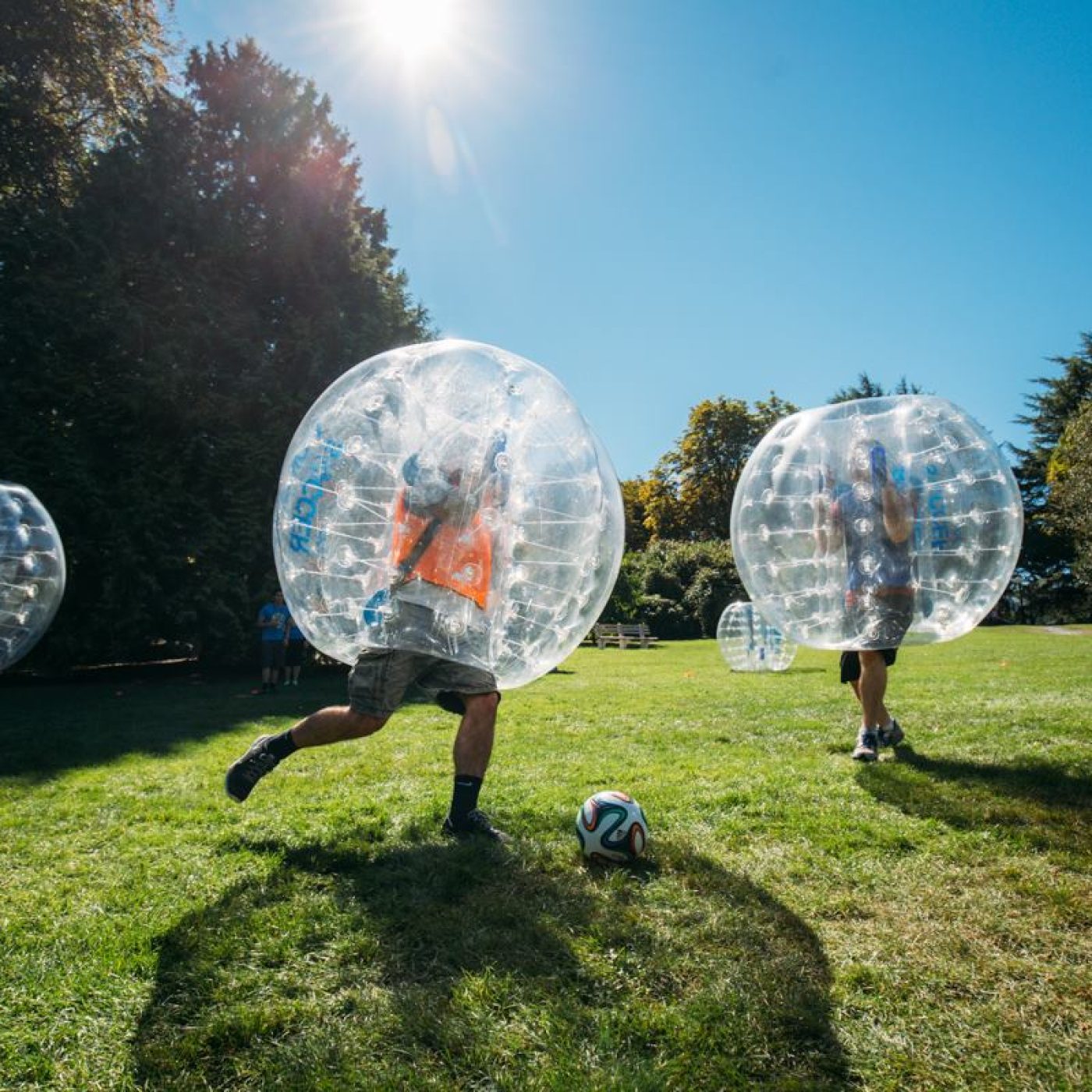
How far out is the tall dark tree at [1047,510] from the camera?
4500 centimetres

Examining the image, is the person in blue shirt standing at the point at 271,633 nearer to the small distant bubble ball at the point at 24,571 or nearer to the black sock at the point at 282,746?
the small distant bubble ball at the point at 24,571

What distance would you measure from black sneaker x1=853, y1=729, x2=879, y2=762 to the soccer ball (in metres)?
2.72

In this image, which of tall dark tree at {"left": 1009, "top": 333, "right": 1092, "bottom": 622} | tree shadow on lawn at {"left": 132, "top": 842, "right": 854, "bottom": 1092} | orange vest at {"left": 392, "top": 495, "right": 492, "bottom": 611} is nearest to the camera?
tree shadow on lawn at {"left": 132, "top": 842, "right": 854, "bottom": 1092}

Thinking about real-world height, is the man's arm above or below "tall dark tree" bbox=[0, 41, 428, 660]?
below

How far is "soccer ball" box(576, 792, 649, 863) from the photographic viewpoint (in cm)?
372

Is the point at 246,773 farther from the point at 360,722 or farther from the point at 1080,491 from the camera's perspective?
the point at 1080,491

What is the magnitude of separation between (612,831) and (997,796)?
102 inches

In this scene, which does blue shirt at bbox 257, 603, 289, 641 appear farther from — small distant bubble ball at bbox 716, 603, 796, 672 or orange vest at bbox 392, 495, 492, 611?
orange vest at bbox 392, 495, 492, 611

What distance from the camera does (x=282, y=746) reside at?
4465 millimetres

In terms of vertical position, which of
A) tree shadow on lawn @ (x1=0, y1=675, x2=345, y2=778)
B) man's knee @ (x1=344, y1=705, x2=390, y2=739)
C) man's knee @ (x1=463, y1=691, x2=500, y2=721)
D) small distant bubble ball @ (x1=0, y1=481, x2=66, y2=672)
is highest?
small distant bubble ball @ (x1=0, y1=481, x2=66, y2=672)

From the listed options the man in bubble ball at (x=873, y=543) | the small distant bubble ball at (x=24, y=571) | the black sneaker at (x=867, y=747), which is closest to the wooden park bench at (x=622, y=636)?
the small distant bubble ball at (x=24, y=571)

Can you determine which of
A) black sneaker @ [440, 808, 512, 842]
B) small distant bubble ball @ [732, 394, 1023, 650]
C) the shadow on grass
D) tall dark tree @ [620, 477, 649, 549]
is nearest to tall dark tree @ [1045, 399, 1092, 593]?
tall dark tree @ [620, 477, 649, 549]

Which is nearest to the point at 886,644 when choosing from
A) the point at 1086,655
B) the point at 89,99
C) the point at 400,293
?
the point at 1086,655

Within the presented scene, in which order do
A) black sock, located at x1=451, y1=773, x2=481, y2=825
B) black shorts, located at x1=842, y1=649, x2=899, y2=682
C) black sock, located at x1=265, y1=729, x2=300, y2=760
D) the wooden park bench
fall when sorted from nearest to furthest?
black sock, located at x1=451, y1=773, x2=481, y2=825 → black sock, located at x1=265, y1=729, x2=300, y2=760 → black shorts, located at x1=842, y1=649, x2=899, y2=682 → the wooden park bench
